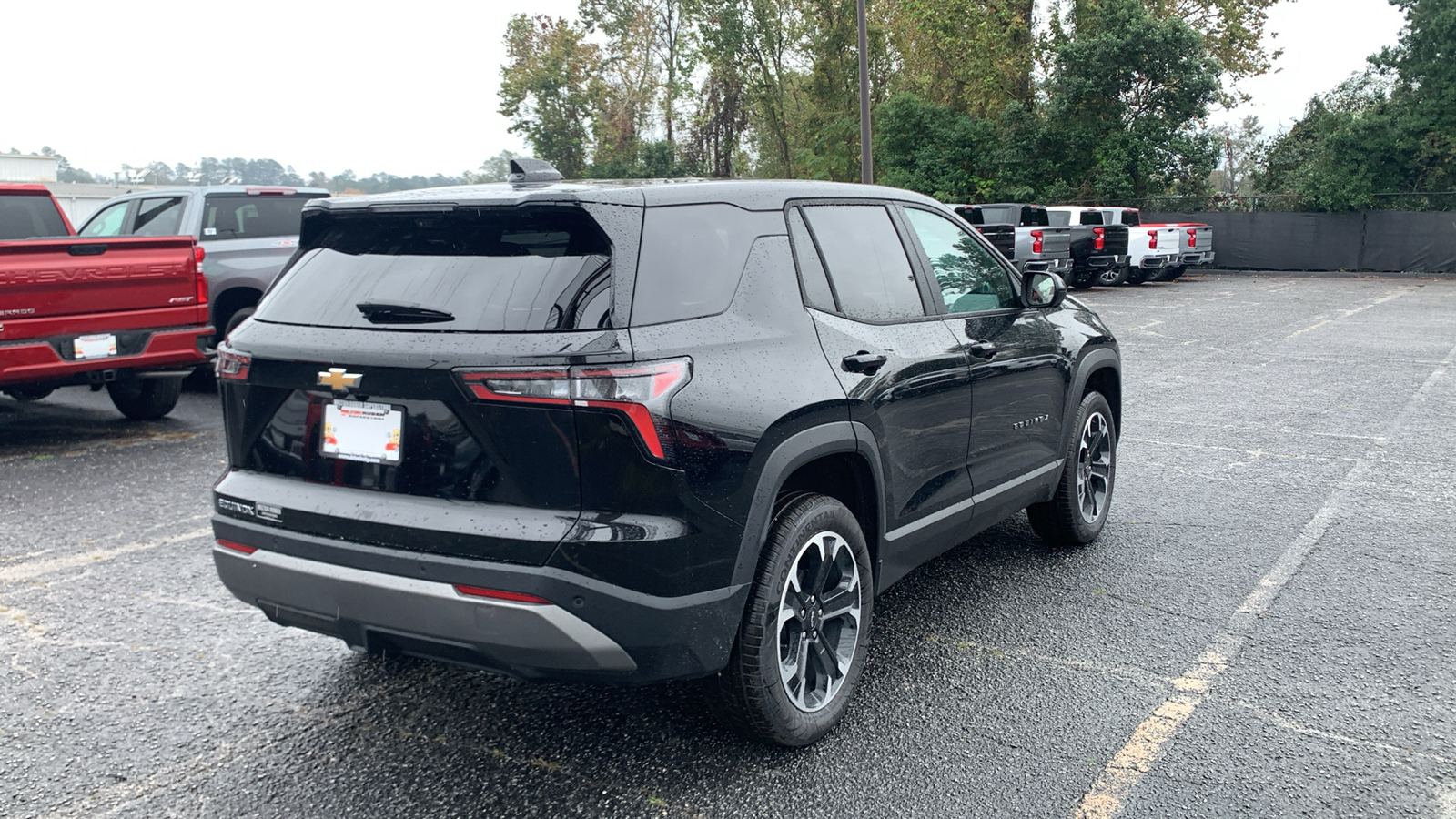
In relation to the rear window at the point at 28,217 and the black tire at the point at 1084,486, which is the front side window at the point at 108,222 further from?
the black tire at the point at 1084,486

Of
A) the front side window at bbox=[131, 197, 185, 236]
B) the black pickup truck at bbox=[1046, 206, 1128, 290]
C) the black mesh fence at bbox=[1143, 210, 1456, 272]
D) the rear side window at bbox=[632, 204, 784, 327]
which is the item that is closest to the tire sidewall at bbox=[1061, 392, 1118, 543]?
the rear side window at bbox=[632, 204, 784, 327]

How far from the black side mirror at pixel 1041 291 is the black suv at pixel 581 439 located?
1.28m

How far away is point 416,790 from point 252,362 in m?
1.35

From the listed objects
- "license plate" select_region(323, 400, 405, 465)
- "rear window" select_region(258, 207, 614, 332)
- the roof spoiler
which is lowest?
"license plate" select_region(323, 400, 405, 465)

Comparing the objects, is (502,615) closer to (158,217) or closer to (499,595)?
(499,595)

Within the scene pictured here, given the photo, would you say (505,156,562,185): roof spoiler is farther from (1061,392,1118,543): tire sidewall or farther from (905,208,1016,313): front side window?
(1061,392,1118,543): tire sidewall

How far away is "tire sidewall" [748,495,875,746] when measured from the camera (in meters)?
3.14

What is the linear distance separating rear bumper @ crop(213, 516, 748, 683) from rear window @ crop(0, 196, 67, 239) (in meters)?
7.47

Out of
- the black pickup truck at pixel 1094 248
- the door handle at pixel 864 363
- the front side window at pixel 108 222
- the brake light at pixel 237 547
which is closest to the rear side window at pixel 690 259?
the door handle at pixel 864 363

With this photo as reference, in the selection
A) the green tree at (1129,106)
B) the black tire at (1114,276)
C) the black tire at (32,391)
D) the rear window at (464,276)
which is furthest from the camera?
the green tree at (1129,106)

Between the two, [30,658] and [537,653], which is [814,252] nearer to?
[537,653]

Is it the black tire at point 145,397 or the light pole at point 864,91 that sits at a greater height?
the light pole at point 864,91

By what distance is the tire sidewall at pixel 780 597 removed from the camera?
314 centimetres

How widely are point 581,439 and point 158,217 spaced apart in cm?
958
